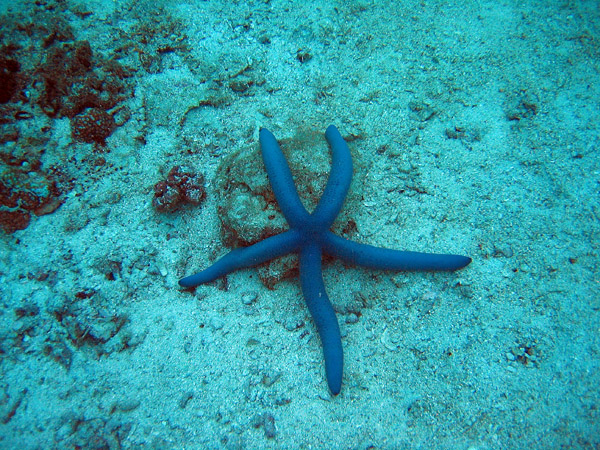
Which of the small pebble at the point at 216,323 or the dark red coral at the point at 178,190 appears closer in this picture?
the small pebble at the point at 216,323

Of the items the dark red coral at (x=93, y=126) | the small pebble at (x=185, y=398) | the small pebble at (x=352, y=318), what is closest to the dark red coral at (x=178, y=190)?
the dark red coral at (x=93, y=126)

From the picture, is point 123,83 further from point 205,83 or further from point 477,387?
point 477,387

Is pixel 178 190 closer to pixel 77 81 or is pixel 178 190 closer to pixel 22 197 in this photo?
pixel 22 197

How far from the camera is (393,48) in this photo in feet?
13.5

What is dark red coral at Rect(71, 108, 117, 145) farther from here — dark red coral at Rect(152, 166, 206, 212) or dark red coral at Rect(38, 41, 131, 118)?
dark red coral at Rect(152, 166, 206, 212)

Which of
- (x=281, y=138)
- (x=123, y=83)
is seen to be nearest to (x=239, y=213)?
(x=281, y=138)

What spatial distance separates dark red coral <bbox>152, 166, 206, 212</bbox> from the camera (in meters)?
3.15

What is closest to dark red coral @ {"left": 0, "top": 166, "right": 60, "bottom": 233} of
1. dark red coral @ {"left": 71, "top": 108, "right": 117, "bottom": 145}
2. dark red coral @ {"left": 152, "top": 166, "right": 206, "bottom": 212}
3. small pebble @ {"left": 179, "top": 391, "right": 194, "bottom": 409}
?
dark red coral @ {"left": 71, "top": 108, "right": 117, "bottom": 145}

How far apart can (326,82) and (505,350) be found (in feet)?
11.5

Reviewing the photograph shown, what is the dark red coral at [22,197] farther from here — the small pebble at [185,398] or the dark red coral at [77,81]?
the small pebble at [185,398]

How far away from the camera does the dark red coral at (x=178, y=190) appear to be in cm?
315

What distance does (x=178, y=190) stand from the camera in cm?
320

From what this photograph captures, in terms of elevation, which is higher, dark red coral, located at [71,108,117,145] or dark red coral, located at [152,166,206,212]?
dark red coral, located at [71,108,117,145]

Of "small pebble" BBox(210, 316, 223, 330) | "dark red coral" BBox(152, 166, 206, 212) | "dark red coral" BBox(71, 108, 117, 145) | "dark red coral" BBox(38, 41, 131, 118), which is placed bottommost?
"small pebble" BBox(210, 316, 223, 330)
